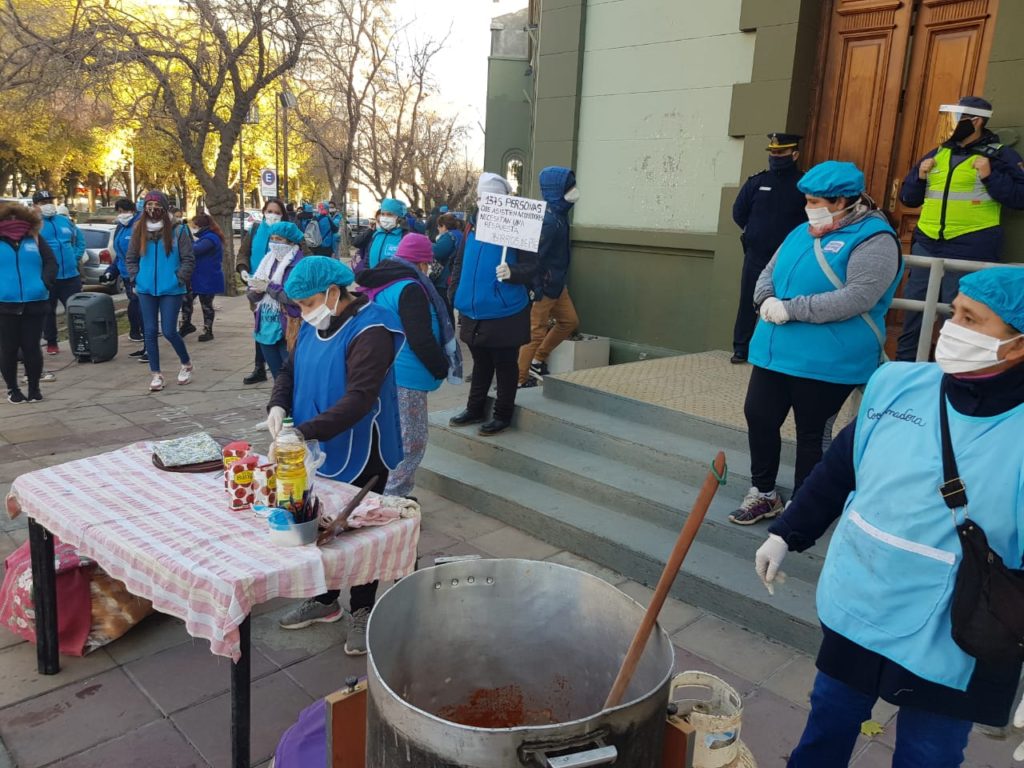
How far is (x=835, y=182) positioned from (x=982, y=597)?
211 cm

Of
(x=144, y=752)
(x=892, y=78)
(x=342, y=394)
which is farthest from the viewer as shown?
(x=892, y=78)

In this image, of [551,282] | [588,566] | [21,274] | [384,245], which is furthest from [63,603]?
[21,274]

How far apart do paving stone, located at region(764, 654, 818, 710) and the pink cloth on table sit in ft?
9.80

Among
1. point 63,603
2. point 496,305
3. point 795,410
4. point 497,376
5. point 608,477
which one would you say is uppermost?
point 496,305

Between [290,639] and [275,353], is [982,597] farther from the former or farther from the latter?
[275,353]

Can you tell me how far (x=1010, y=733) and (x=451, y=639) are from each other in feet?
7.92

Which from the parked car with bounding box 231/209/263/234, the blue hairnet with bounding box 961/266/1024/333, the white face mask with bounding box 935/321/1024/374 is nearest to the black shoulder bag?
the white face mask with bounding box 935/321/1024/374

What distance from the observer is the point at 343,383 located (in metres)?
A: 3.40

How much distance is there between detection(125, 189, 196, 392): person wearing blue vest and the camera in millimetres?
8023

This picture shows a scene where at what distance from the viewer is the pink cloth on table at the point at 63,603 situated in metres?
3.39

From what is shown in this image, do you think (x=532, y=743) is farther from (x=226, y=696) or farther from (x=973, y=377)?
(x=226, y=696)

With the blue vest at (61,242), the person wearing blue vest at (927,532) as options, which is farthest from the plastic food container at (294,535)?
the blue vest at (61,242)

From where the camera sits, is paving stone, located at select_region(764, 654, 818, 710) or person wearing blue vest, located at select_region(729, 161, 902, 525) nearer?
paving stone, located at select_region(764, 654, 818, 710)

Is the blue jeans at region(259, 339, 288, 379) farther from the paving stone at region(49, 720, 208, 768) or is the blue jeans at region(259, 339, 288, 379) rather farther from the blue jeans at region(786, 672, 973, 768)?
the blue jeans at region(786, 672, 973, 768)
